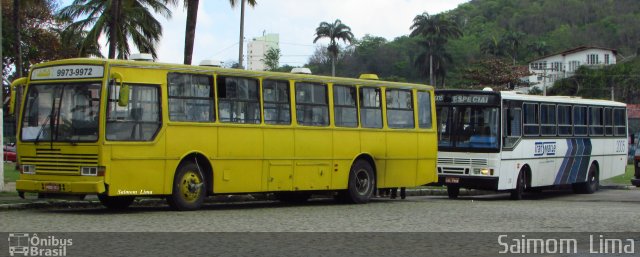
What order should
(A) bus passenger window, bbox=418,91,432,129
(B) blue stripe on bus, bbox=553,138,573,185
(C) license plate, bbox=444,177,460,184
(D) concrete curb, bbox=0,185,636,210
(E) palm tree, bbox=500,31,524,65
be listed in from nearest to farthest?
(D) concrete curb, bbox=0,185,636,210 → (A) bus passenger window, bbox=418,91,432,129 → (C) license plate, bbox=444,177,460,184 → (B) blue stripe on bus, bbox=553,138,573,185 → (E) palm tree, bbox=500,31,524,65

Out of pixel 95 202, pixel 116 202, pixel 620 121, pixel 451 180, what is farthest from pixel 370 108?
pixel 620 121

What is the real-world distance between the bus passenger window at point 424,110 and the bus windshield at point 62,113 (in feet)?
30.3

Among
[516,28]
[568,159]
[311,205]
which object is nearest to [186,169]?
[311,205]

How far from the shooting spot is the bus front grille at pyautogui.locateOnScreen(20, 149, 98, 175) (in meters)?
16.5

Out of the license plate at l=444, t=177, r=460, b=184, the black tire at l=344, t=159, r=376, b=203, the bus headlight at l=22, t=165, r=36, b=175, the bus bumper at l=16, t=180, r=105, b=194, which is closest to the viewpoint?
the bus bumper at l=16, t=180, r=105, b=194

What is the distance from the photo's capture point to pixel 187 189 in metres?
17.9

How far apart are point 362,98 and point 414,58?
292 feet

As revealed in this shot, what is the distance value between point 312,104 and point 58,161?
5.93m

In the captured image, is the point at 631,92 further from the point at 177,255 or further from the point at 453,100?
the point at 177,255

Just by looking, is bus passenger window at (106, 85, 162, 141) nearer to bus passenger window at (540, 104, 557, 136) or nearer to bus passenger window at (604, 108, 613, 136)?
bus passenger window at (540, 104, 557, 136)

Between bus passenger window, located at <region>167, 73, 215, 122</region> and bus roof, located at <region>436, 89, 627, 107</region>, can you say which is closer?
bus passenger window, located at <region>167, 73, 215, 122</region>

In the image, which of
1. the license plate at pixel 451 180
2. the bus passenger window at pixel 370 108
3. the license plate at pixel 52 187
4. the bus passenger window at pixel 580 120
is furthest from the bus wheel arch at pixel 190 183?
the bus passenger window at pixel 580 120

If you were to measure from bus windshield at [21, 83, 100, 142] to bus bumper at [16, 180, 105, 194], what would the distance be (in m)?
0.76

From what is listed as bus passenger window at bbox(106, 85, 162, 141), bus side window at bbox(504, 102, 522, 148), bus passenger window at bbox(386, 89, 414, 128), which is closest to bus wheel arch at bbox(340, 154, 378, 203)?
bus passenger window at bbox(386, 89, 414, 128)
